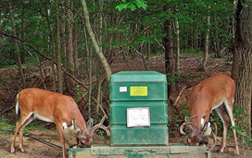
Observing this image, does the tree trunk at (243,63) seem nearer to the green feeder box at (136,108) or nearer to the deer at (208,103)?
the deer at (208,103)

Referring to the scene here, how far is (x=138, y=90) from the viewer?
4.63 m

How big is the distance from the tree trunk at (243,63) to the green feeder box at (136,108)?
13.3ft

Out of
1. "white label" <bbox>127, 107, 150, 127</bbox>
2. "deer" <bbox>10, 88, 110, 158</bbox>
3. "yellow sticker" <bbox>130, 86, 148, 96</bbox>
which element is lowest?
"deer" <bbox>10, 88, 110, 158</bbox>

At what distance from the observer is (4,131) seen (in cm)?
809

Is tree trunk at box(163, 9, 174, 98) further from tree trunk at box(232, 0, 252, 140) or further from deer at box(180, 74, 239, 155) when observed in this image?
deer at box(180, 74, 239, 155)

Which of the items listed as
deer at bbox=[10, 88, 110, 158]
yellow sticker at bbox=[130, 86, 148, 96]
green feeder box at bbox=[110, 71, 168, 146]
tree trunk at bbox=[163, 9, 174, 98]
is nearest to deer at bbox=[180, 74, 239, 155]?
green feeder box at bbox=[110, 71, 168, 146]

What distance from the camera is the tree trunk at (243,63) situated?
7.98 meters

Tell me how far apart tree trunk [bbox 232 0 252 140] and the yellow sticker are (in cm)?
422

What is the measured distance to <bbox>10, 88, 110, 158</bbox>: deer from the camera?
5.55m

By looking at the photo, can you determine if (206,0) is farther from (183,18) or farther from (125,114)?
(125,114)

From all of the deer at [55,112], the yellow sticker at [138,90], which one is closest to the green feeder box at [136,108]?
the yellow sticker at [138,90]

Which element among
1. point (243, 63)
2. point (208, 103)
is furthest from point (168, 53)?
point (208, 103)

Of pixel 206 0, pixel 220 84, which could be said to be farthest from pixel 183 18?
pixel 220 84

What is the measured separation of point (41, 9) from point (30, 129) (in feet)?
12.9
